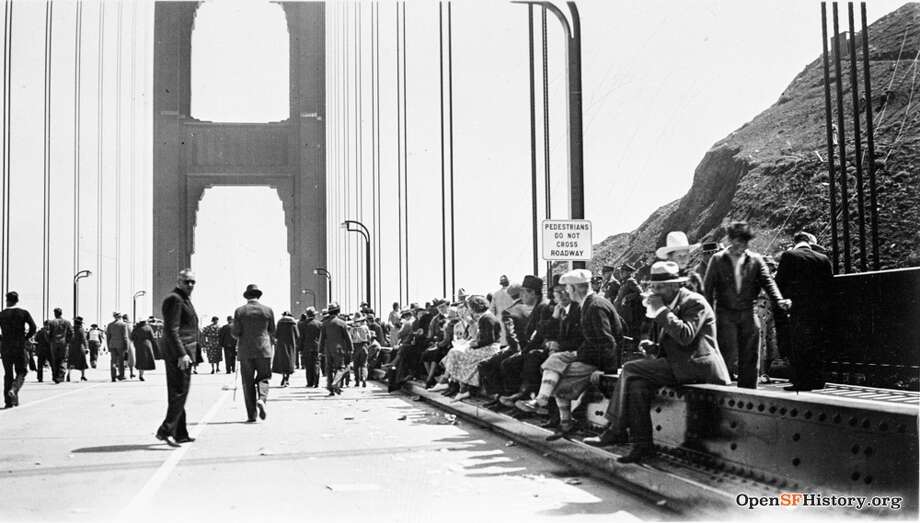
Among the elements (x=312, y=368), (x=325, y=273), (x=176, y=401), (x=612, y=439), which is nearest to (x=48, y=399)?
(x=312, y=368)

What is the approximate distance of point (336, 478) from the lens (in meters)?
6.72

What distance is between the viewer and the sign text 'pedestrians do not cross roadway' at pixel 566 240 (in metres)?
10.6

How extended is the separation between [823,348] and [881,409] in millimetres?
4821

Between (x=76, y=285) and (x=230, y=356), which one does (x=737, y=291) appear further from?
(x=76, y=285)

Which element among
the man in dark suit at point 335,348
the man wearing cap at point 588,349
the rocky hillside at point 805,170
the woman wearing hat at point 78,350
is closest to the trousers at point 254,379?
the man wearing cap at point 588,349

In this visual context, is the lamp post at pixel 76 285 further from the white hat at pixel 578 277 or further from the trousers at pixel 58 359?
the white hat at pixel 578 277

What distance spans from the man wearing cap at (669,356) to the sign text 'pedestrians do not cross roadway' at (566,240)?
3875 millimetres

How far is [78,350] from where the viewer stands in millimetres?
23812

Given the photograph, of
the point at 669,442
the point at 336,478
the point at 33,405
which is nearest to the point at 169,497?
→ the point at 336,478

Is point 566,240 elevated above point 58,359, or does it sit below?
above

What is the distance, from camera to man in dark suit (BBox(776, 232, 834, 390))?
8.36 m

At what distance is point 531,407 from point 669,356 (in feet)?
10.8

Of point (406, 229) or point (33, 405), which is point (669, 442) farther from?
point (406, 229)

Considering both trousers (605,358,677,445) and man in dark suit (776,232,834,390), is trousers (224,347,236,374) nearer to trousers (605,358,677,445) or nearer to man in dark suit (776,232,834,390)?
man in dark suit (776,232,834,390)
